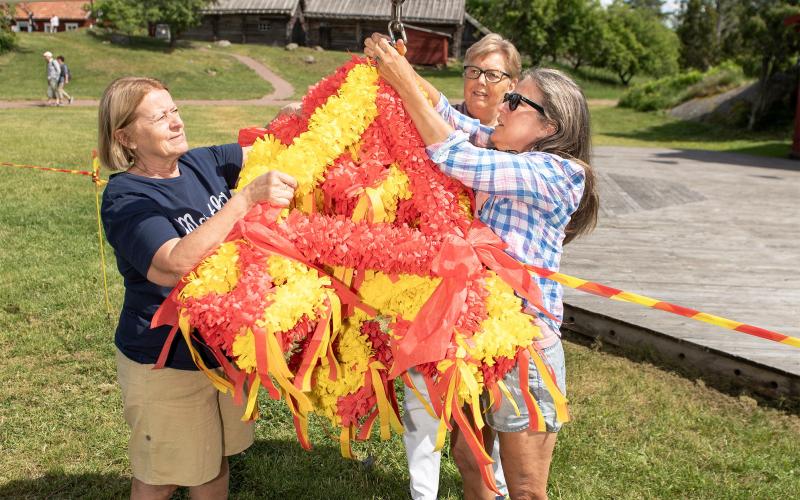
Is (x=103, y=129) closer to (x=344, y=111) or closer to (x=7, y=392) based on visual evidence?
(x=344, y=111)

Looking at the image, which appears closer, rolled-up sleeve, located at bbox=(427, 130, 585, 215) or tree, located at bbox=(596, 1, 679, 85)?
rolled-up sleeve, located at bbox=(427, 130, 585, 215)

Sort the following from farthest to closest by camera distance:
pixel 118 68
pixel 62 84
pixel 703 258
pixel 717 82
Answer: pixel 118 68
pixel 717 82
pixel 62 84
pixel 703 258

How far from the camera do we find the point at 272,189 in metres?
1.96

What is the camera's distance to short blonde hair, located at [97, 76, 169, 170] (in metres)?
2.19

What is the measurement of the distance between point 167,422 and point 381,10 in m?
40.4

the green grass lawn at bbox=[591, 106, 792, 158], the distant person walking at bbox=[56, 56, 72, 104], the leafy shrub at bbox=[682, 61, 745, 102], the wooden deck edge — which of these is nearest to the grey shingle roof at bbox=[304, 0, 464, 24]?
the leafy shrub at bbox=[682, 61, 745, 102]

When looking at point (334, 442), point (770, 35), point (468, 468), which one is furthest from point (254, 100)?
point (468, 468)

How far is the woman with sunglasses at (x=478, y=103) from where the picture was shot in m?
2.75

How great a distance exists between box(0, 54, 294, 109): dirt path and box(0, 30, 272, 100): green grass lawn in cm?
54

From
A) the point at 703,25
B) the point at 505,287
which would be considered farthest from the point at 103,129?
the point at 703,25

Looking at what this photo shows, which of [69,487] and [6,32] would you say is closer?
[69,487]

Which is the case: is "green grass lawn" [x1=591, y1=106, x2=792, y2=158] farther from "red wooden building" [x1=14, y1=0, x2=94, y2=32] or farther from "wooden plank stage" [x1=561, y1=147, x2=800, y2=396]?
"red wooden building" [x1=14, y1=0, x2=94, y2=32]

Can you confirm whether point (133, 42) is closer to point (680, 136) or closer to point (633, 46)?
point (680, 136)

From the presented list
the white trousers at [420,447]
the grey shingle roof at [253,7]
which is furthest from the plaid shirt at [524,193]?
the grey shingle roof at [253,7]
